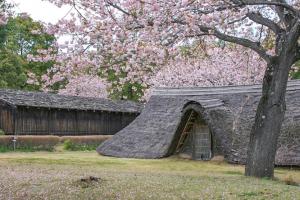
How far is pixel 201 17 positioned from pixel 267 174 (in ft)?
17.0

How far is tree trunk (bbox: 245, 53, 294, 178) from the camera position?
14469mm

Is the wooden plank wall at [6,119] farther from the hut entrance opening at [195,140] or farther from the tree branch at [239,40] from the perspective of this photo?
the tree branch at [239,40]

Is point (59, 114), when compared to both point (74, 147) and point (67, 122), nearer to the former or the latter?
point (67, 122)

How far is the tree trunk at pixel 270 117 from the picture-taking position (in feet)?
47.5

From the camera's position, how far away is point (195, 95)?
2505cm

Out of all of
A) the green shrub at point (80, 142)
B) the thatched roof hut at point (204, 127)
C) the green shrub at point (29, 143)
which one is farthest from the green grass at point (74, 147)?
the thatched roof hut at point (204, 127)

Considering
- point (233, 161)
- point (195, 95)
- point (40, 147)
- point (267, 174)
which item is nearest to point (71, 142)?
point (40, 147)

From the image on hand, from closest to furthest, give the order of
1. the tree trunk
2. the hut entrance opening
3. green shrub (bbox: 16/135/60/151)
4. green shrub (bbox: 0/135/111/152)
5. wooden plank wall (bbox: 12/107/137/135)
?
the tree trunk, the hut entrance opening, green shrub (bbox: 0/135/111/152), green shrub (bbox: 16/135/60/151), wooden plank wall (bbox: 12/107/137/135)

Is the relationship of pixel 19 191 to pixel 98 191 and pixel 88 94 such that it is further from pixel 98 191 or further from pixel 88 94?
pixel 88 94

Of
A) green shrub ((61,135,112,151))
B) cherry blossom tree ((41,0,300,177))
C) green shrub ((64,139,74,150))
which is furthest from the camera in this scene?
green shrub ((61,135,112,151))

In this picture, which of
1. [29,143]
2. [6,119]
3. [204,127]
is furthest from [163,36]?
[6,119]

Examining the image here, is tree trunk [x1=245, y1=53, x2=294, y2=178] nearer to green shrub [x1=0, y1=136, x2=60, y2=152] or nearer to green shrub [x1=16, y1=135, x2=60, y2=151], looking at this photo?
green shrub [x1=0, y1=136, x2=60, y2=152]

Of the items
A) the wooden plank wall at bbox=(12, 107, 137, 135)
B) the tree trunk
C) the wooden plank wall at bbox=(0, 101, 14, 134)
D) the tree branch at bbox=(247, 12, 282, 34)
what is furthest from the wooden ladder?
the wooden plank wall at bbox=(0, 101, 14, 134)

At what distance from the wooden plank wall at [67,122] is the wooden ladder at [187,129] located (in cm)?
1228
